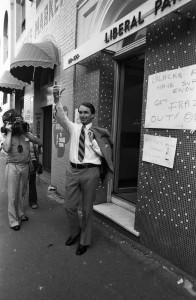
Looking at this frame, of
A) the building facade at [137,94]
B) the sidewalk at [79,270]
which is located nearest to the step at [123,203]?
the building facade at [137,94]

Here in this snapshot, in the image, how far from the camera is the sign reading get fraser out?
2.52 meters

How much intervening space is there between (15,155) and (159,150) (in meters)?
2.25

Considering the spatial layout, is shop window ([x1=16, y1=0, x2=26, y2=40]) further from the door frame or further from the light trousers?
the light trousers

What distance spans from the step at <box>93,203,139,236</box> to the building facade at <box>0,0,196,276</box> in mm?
17

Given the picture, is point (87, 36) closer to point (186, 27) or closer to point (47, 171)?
point (186, 27)

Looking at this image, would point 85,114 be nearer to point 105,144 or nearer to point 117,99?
point 105,144

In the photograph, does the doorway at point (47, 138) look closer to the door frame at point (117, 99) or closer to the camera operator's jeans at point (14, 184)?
the door frame at point (117, 99)

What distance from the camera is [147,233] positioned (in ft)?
10.5

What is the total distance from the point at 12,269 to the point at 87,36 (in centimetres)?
416

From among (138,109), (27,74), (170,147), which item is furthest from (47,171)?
(170,147)

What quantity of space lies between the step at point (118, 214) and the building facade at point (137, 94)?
2 cm

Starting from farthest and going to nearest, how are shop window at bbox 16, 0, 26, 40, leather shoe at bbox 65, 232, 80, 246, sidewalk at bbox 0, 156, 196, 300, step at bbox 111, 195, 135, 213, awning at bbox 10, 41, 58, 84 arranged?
1. shop window at bbox 16, 0, 26, 40
2. awning at bbox 10, 41, 58, 84
3. step at bbox 111, 195, 135, 213
4. leather shoe at bbox 65, 232, 80, 246
5. sidewalk at bbox 0, 156, 196, 300

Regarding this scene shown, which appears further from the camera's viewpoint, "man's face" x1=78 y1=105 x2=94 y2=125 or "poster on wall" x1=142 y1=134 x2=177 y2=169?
"man's face" x1=78 y1=105 x2=94 y2=125

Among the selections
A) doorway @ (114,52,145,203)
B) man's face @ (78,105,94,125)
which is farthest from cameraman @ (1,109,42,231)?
doorway @ (114,52,145,203)
